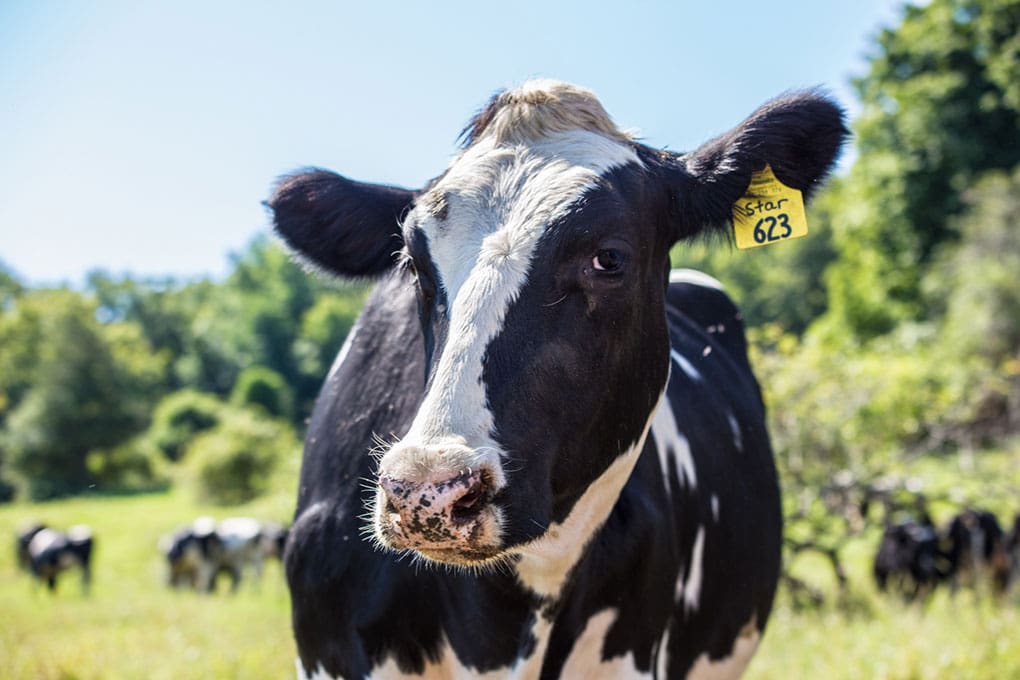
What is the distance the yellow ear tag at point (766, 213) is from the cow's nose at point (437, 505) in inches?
55.8

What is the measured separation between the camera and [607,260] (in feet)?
7.87

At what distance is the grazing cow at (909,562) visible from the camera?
12.4 meters

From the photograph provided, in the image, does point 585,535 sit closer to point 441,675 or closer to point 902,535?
point 441,675

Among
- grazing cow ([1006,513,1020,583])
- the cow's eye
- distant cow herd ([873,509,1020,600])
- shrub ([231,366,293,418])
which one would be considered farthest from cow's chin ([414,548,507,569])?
shrub ([231,366,293,418])

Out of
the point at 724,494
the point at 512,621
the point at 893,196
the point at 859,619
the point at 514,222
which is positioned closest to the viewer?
the point at 514,222

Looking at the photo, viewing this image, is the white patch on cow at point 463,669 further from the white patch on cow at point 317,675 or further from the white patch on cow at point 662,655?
the white patch on cow at point 662,655

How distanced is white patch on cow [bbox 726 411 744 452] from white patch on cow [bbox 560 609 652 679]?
5.87ft

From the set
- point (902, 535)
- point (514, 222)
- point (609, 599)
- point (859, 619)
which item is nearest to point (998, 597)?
point (902, 535)

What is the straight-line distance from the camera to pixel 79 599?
1898 cm

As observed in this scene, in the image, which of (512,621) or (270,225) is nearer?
(512,621)

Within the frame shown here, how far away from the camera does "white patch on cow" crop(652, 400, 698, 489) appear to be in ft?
11.0

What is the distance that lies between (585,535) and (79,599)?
19177mm

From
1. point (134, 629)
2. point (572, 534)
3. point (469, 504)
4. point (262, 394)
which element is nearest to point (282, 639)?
point (134, 629)

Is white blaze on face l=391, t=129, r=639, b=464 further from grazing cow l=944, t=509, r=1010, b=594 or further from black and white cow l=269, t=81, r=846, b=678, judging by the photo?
grazing cow l=944, t=509, r=1010, b=594
